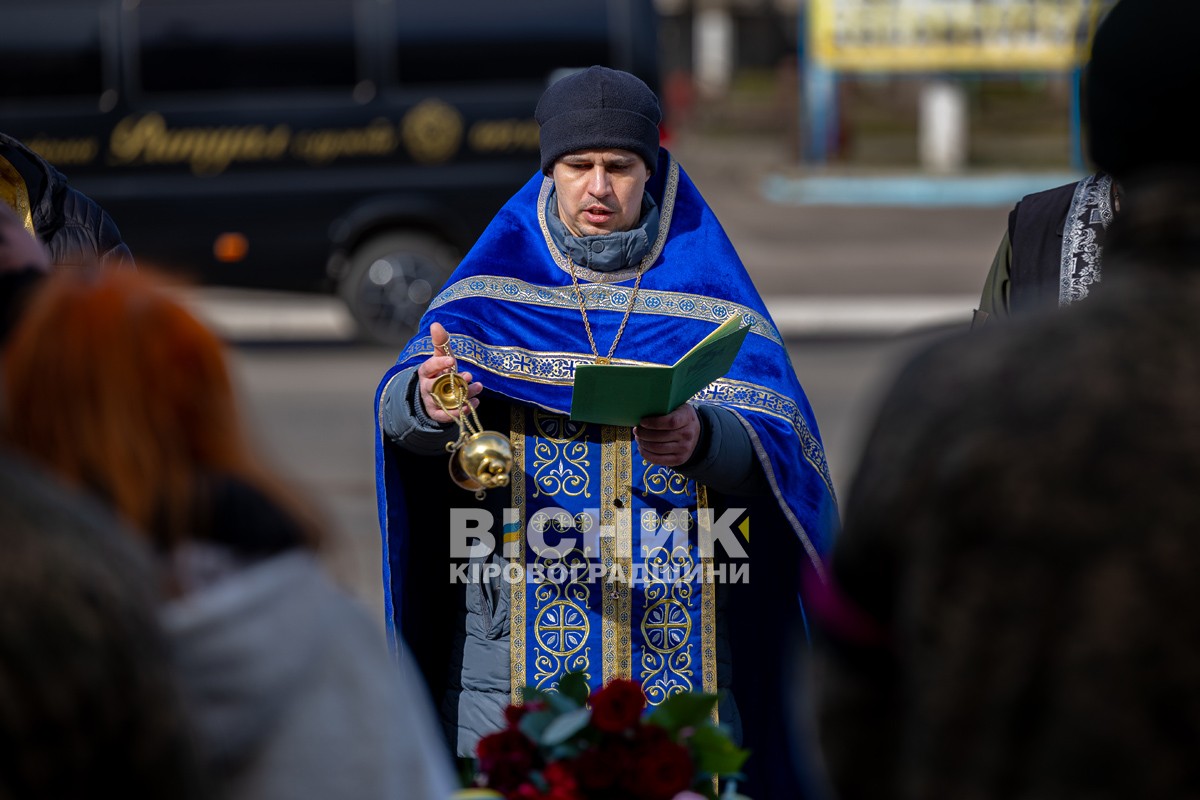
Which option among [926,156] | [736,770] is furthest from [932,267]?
[736,770]

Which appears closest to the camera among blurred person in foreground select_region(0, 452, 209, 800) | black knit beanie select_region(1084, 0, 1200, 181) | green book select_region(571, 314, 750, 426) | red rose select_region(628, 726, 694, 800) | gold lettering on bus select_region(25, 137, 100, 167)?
blurred person in foreground select_region(0, 452, 209, 800)

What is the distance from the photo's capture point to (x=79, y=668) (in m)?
1.46

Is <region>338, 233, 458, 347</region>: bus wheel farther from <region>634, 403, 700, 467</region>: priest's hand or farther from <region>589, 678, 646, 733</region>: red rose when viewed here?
<region>589, 678, 646, 733</region>: red rose

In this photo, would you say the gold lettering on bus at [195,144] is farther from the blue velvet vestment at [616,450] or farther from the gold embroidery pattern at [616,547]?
the gold embroidery pattern at [616,547]

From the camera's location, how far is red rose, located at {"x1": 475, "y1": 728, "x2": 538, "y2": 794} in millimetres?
2400

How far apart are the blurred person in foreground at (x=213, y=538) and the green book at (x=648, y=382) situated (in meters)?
1.31

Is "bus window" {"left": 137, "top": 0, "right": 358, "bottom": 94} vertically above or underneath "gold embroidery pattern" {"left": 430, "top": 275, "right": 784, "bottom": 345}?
above

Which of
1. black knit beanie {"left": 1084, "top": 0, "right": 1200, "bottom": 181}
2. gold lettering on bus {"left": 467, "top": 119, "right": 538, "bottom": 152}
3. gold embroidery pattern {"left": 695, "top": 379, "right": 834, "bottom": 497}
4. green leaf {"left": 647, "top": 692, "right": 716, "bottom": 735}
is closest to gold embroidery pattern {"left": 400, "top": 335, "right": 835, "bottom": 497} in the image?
gold embroidery pattern {"left": 695, "top": 379, "right": 834, "bottom": 497}

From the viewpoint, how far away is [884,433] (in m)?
1.76

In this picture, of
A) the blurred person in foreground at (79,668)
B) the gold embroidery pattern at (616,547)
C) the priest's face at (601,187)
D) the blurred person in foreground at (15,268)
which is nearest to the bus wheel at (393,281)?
the priest's face at (601,187)

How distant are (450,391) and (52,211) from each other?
90 cm

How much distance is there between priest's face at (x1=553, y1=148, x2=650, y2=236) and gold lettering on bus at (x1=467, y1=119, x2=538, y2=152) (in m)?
8.34

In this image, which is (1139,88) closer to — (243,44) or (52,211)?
(52,211)

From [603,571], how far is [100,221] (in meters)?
1.21
